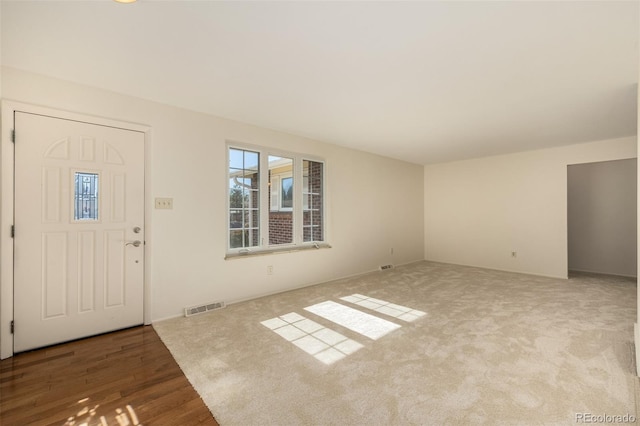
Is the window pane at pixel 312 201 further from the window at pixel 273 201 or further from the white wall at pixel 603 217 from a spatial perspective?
the white wall at pixel 603 217

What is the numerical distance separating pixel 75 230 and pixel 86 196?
0.34 meters

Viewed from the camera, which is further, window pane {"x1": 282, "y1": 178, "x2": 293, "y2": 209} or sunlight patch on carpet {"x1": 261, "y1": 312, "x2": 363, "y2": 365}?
window pane {"x1": 282, "y1": 178, "x2": 293, "y2": 209}

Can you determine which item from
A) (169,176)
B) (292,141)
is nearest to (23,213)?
(169,176)

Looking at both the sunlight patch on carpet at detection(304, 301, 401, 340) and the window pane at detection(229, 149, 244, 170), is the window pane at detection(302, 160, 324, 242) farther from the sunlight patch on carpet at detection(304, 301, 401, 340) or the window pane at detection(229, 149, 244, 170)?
the sunlight patch on carpet at detection(304, 301, 401, 340)

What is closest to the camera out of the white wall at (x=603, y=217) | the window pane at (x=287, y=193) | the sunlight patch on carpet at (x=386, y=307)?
the sunlight patch on carpet at (x=386, y=307)

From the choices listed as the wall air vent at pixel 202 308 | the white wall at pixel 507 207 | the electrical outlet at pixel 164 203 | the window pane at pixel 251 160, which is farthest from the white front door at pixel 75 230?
the white wall at pixel 507 207

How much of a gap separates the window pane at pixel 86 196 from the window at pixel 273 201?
143 cm

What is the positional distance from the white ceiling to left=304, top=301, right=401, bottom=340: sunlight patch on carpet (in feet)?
7.96

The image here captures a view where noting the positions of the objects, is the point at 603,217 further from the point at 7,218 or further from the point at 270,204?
the point at 7,218

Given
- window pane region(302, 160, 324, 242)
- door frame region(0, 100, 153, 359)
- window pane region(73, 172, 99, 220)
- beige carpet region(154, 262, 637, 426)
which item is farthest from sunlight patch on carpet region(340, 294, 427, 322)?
door frame region(0, 100, 153, 359)

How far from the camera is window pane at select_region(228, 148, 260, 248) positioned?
12.6ft

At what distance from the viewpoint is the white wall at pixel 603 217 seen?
520 cm

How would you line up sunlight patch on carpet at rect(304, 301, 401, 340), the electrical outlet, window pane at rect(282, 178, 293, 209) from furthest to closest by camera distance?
window pane at rect(282, 178, 293, 209), the electrical outlet, sunlight patch on carpet at rect(304, 301, 401, 340)

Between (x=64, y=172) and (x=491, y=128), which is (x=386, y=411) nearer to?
(x=64, y=172)
